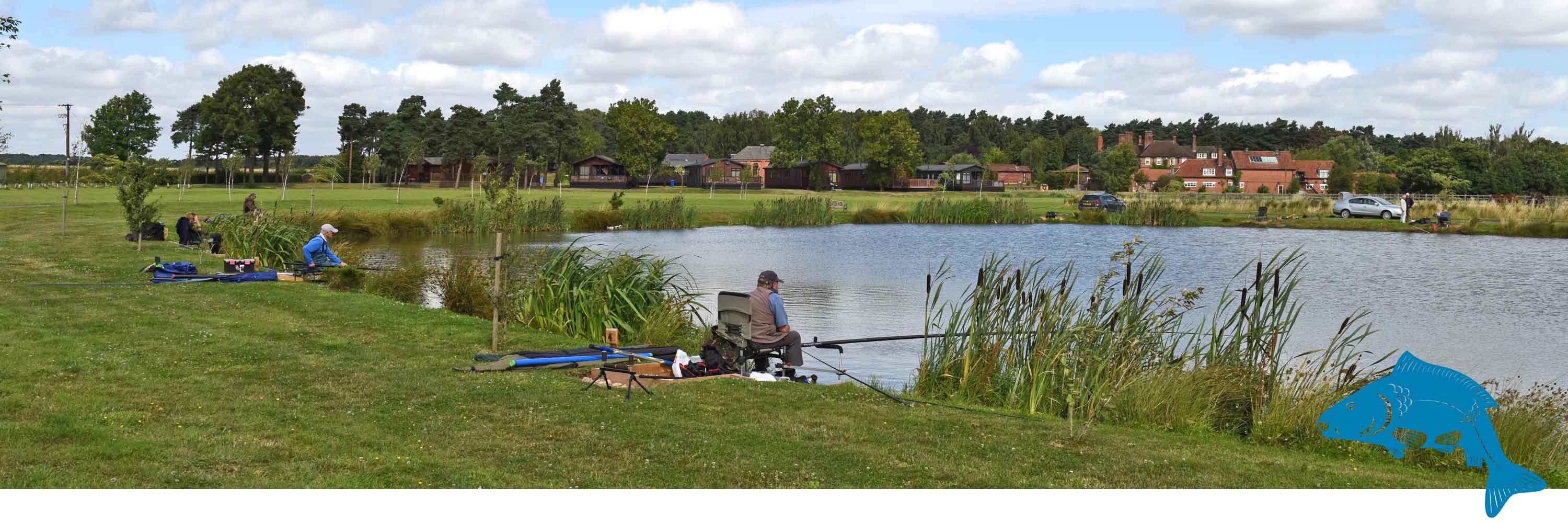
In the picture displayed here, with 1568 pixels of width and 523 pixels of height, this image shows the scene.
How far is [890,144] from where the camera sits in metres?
105

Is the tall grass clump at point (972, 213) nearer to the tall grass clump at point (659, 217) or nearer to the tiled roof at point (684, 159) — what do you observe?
the tall grass clump at point (659, 217)

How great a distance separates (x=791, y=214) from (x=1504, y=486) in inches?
2016

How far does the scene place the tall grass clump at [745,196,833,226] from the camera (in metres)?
56.3

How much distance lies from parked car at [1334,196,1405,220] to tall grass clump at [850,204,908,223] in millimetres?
22283

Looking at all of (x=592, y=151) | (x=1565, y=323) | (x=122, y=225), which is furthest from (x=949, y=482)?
(x=592, y=151)

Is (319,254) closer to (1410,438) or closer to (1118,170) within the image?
(1410,438)

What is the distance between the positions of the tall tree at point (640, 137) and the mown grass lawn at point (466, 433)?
301 feet

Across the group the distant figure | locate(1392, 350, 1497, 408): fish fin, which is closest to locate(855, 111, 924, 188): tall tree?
the distant figure

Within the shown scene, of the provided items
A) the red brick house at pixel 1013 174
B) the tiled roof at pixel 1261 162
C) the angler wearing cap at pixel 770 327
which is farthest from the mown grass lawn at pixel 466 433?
the tiled roof at pixel 1261 162

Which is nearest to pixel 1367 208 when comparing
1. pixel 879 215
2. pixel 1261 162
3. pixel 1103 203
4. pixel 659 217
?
pixel 1103 203

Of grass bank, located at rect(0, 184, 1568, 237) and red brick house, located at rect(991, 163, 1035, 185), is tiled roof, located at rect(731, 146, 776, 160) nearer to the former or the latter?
red brick house, located at rect(991, 163, 1035, 185)

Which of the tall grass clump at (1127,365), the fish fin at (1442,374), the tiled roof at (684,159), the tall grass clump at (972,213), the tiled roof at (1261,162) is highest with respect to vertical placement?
the tiled roof at (1261,162)

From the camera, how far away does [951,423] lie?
9289 millimetres

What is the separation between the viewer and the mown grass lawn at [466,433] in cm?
699
